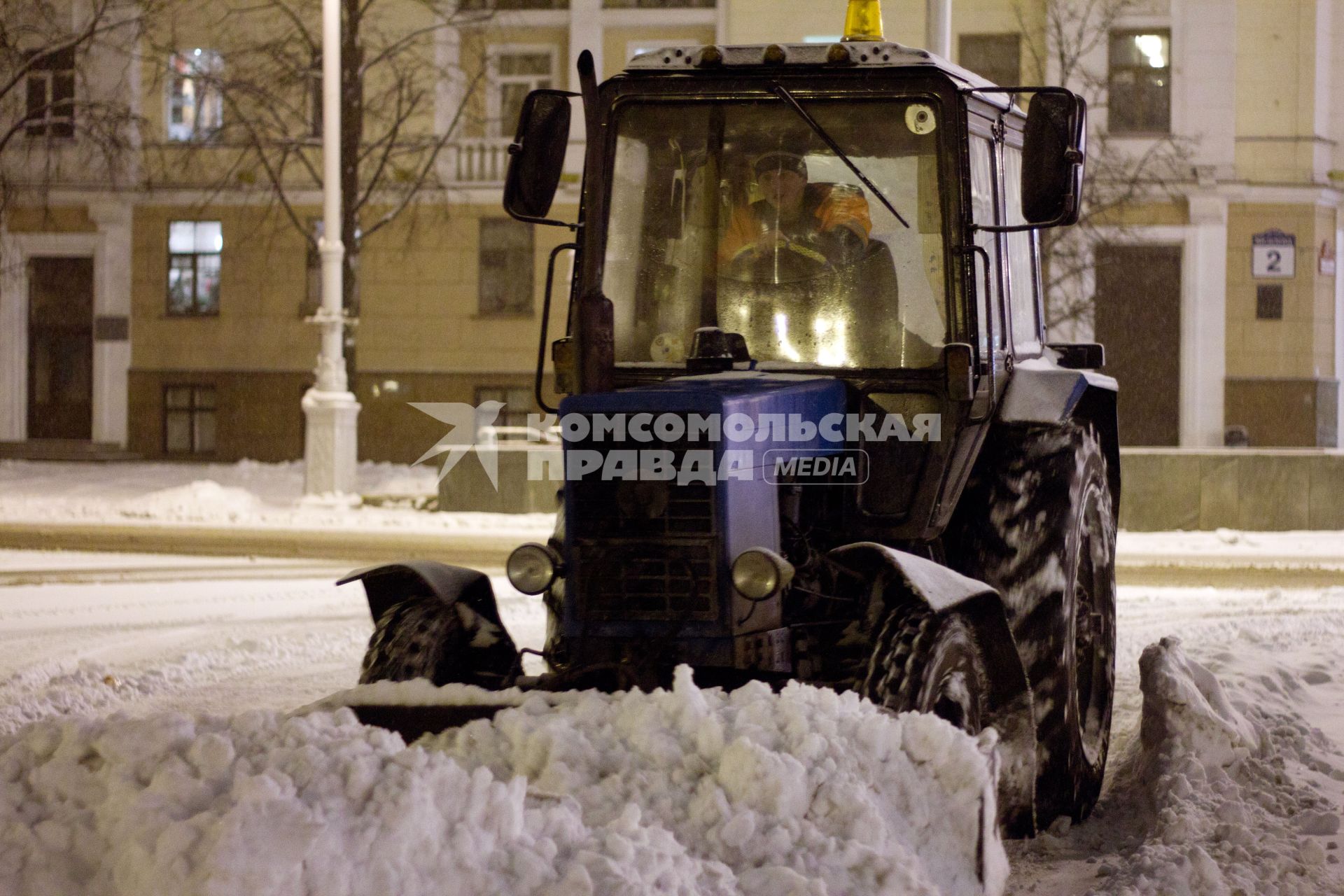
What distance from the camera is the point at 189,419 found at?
28.2 m

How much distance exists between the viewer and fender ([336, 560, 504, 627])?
5.29 metres

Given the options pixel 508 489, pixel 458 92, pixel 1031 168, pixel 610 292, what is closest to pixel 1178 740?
pixel 1031 168

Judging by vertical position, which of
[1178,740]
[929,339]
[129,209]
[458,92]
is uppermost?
[458,92]

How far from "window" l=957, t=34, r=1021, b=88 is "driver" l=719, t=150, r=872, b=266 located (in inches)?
861

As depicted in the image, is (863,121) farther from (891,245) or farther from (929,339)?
(929,339)

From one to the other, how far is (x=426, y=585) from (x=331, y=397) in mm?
13644

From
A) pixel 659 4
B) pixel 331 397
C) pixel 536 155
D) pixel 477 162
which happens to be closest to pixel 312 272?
pixel 477 162

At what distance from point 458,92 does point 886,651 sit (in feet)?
79.8

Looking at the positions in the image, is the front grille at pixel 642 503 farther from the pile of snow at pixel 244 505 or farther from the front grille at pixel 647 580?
the pile of snow at pixel 244 505

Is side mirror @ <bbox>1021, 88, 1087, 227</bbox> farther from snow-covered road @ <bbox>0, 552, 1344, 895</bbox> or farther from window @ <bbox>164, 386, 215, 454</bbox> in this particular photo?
window @ <bbox>164, 386, 215, 454</bbox>

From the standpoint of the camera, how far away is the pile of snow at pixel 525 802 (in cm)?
317

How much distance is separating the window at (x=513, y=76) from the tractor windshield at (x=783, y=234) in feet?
74.8

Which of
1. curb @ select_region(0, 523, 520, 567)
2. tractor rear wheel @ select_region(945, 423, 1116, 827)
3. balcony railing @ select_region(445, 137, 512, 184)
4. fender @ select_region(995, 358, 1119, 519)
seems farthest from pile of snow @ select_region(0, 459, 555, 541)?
tractor rear wheel @ select_region(945, 423, 1116, 827)

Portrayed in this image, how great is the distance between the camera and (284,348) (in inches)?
1094
